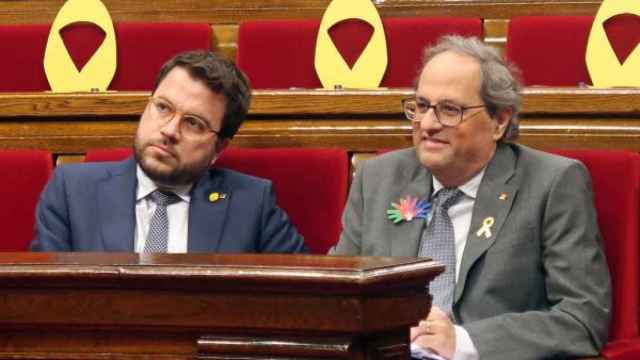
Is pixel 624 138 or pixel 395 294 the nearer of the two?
pixel 395 294

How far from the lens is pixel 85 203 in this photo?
0.77 m

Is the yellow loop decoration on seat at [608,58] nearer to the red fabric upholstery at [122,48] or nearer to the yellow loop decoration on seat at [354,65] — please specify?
the yellow loop decoration on seat at [354,65]

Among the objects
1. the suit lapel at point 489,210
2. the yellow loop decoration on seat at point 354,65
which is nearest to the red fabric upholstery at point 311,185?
the suit lapel at point 489,210

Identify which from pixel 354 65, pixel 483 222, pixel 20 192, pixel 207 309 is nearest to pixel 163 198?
pixel 20 192

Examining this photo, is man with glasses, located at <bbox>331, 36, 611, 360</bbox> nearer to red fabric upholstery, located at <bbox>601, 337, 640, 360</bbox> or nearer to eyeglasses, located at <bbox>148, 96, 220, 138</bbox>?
red fabric upholstery, located at <bbox>601, 337, 640, 360</bbox>

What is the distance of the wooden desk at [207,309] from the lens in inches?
13.6

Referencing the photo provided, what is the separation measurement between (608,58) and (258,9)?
401mm

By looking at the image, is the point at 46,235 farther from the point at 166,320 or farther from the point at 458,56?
the point at 166,320

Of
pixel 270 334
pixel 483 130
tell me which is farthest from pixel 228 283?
pixel 483 130

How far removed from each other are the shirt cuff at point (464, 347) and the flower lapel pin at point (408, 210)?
A: 0.33 feet

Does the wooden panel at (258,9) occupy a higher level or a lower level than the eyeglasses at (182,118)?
higher

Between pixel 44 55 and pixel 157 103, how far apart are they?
38 centimetres

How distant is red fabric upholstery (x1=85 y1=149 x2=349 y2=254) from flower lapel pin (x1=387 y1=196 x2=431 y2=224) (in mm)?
63

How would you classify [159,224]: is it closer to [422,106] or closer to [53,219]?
[53,219]
